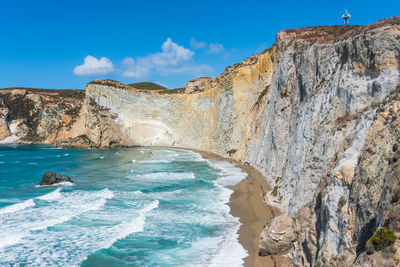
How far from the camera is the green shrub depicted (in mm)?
6320

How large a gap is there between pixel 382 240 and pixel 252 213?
13.4 m

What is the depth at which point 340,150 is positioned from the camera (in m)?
12.0

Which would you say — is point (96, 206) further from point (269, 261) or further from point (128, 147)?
point (128, 147)

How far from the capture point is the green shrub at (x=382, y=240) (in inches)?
249

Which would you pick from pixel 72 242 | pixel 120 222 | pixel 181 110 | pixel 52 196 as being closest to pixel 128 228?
pixel 120 222

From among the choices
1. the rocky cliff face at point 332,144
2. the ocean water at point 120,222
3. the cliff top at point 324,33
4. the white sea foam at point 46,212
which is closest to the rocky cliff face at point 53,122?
the rocky cliff face at point 332,144

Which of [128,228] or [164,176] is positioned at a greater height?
[164,176]

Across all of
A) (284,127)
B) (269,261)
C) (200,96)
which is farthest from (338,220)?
(200,96)

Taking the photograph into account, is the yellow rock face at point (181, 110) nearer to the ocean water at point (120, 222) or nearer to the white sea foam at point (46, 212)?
the ocean water at point (120, 222)

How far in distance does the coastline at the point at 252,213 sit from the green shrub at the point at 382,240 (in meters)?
6.18

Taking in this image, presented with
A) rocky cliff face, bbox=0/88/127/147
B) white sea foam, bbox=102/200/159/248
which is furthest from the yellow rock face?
white sea foam, bbox=102/200/159/248

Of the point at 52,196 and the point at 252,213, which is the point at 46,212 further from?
the point at 252,213

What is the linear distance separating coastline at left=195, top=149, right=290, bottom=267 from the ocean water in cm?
48

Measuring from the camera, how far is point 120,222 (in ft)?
59.8
